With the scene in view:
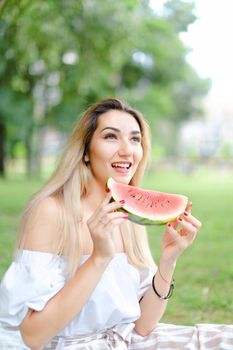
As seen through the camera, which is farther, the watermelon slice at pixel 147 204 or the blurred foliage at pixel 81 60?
the blurred foliage at pixel 81 60

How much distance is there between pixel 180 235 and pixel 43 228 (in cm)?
53

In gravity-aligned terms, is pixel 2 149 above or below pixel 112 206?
below

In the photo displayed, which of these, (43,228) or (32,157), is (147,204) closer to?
(43,228)

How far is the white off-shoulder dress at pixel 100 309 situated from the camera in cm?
173

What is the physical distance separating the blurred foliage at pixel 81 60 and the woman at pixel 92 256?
1.64 meters

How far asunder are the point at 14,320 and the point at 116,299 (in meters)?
0.40

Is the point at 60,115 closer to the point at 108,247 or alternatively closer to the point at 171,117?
the point at 171,117

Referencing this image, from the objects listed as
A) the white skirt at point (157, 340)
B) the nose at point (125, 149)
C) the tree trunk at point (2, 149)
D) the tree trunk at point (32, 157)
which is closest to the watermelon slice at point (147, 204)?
the nose at point (125, 149)

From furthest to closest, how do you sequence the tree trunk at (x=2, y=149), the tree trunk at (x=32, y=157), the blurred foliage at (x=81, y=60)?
1. the tree trunk at (x=32, y=157)
2. the tree trunk at (x=2, y=149)
3. the blurred foliage at (x=81, y=60)

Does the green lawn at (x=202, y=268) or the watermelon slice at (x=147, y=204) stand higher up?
the watermelon slice at (x=147, y=204)

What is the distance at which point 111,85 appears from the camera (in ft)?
63.6

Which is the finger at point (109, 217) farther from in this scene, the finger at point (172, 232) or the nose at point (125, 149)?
the nose at point (125, 149)

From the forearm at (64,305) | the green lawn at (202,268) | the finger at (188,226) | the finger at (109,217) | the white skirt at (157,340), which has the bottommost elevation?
the green lawn at (202,268)

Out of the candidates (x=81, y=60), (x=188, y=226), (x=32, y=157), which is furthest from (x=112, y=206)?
(x=32, y=157)
